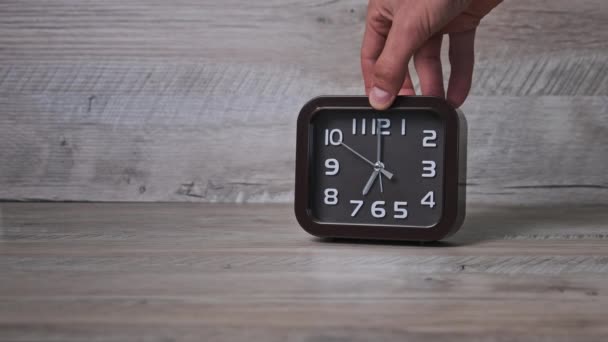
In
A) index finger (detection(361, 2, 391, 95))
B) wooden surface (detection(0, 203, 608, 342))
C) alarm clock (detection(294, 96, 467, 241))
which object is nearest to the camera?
wooden surface (detection(0, 203, 608, 342))

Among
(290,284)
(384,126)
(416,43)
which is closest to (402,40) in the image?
(416,43)

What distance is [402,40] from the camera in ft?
3.30

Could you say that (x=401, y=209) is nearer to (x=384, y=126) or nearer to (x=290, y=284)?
(x=384, y=126)

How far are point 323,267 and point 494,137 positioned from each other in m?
0.93

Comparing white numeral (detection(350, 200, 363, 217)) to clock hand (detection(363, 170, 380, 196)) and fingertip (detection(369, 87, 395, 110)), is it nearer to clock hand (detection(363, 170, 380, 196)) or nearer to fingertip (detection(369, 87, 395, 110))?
clock hand (detection(363, 170, 380, 196))

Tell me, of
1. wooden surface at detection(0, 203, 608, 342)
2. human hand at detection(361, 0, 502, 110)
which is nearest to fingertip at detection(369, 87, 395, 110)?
human hand at detection(361, 0, 502, 110)

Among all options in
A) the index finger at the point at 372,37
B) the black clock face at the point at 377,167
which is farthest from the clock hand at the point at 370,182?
the index finger at the point at 372,37

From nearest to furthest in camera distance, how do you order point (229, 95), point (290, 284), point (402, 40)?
point (290, 284)
point (402, 40)
point (229, 95)

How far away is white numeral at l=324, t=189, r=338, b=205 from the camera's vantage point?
1.06m

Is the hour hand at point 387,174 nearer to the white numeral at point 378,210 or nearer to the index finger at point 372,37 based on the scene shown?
the white numeral at point 378,210

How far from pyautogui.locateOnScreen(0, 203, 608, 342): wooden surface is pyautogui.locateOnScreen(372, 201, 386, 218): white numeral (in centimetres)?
5

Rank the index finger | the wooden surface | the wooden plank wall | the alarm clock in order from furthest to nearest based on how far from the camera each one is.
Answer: the wooden plank wall → the index finger → the alarm clock → the wooden surface

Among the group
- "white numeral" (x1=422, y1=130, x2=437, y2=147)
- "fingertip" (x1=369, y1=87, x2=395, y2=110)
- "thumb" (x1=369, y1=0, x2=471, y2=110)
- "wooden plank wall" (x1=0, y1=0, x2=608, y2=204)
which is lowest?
"wooden plank wall" (x1=0, y1=0, x2=608, y2=204)

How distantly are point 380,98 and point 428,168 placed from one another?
13cm
